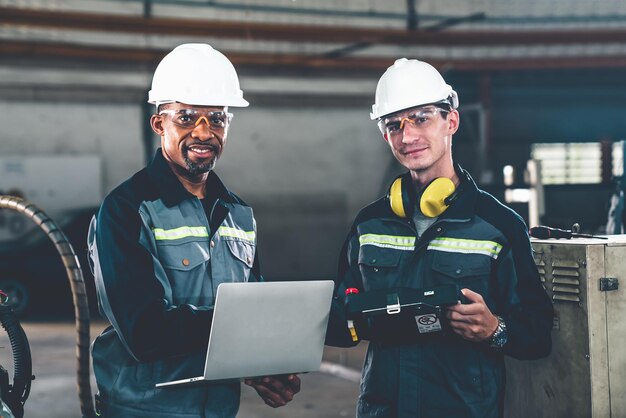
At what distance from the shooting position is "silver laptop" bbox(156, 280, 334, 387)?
1742 mm

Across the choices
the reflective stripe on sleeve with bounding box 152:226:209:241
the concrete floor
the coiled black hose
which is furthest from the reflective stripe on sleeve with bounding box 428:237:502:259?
the concrete floor

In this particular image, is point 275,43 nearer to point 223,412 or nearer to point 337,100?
point 337,100

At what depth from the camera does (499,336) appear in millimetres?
1969

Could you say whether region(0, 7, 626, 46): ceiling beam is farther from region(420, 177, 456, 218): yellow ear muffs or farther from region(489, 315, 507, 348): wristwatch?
region(489, 315, 507, 348): wristwatch

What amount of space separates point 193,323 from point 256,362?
18 centimetres

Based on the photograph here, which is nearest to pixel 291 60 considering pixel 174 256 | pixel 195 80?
pixel 195 80

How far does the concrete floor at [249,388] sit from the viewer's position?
4688 millimetres

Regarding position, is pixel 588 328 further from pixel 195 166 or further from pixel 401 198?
pixel 195 166

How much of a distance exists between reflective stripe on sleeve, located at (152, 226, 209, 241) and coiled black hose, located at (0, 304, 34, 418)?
2.61 ft

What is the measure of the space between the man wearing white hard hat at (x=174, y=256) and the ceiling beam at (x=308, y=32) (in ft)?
23.7

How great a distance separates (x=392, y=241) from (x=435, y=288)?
292 mm

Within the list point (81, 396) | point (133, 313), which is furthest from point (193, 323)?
point (81, 396)

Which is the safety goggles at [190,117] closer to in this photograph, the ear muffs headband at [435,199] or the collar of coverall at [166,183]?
the collar of coverall at [166,183]

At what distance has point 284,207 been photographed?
10.7m
